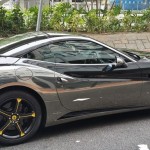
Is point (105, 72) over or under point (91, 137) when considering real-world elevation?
over

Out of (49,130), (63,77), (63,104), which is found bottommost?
(49,130)

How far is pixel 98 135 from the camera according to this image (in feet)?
14.9

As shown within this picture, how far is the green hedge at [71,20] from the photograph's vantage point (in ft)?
Answer: 34.8

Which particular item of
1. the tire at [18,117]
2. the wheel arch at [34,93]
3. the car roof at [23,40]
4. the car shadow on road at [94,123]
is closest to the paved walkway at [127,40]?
the car shadow on road at [94,123]

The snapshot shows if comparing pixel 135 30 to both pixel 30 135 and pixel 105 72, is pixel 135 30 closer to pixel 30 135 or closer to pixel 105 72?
pixel 105 72

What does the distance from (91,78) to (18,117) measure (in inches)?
Result: 42.4

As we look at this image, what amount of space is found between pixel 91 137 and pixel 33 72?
115 cm

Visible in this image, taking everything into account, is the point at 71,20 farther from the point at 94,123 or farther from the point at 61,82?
the point at 61,82

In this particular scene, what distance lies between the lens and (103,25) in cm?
1097

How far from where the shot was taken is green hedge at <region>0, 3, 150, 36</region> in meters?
10.6

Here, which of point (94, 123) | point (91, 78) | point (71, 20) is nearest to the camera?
point (91, 78)

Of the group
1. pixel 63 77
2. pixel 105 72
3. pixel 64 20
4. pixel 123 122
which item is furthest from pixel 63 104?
pixel 64 20

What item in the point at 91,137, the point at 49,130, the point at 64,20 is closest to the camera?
the point at 91,137

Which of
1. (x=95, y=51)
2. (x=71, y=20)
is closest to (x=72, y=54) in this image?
(x=95, y=51)
